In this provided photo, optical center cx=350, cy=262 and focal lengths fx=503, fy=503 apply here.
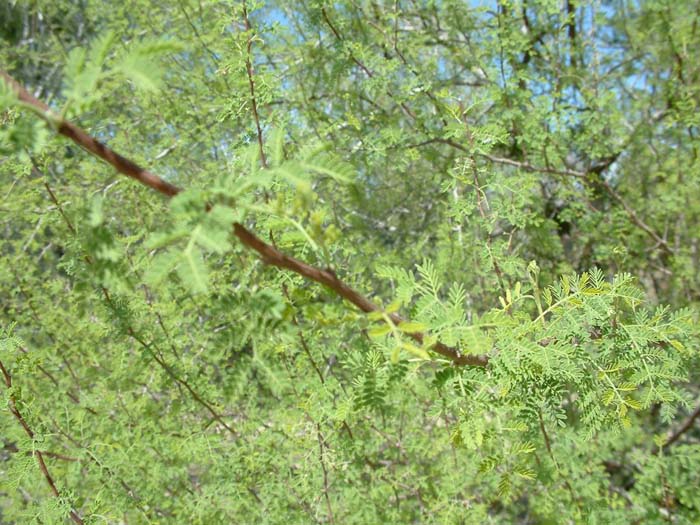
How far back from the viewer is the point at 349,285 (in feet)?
5.14

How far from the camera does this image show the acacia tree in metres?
0.80

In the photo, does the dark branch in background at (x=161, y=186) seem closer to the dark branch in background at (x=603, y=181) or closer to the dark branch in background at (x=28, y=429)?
the dark branch in background at (x=28, y=429)

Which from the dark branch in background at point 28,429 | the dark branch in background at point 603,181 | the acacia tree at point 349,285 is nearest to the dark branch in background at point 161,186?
the acacia tree at point 349,285

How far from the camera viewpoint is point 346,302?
0.80 m

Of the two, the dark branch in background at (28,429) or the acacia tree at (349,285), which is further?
the dark branch in background at (28,429)

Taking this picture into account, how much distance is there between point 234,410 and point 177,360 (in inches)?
19.3

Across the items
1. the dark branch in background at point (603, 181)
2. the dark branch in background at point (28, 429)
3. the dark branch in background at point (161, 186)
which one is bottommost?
the dark branch in background at point (28, 429)

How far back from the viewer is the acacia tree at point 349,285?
31.4 inches

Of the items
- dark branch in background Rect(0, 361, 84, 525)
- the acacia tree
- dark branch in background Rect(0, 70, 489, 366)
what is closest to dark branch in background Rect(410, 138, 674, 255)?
the acacia tree

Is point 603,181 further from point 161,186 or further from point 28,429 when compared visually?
point 28,429

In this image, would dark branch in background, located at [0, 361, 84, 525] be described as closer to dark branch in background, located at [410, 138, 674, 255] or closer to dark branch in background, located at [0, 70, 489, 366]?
dark branch in background, located at [0, 70, 489, 366]

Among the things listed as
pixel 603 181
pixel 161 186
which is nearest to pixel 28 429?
pixel 161 186

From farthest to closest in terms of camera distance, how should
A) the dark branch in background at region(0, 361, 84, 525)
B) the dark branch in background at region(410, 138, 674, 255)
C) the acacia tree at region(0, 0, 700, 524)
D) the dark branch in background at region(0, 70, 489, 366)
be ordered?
the dark branch in background at region(410, 138, 674, 255) → the dark branch in background at region(0, 361, 84, 525) → the acacia tree at region(0, 0, 700, 524) → the dark branch in background at region(0, 70, 489, 366)

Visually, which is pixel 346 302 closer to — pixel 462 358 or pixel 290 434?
pixel 462 358
